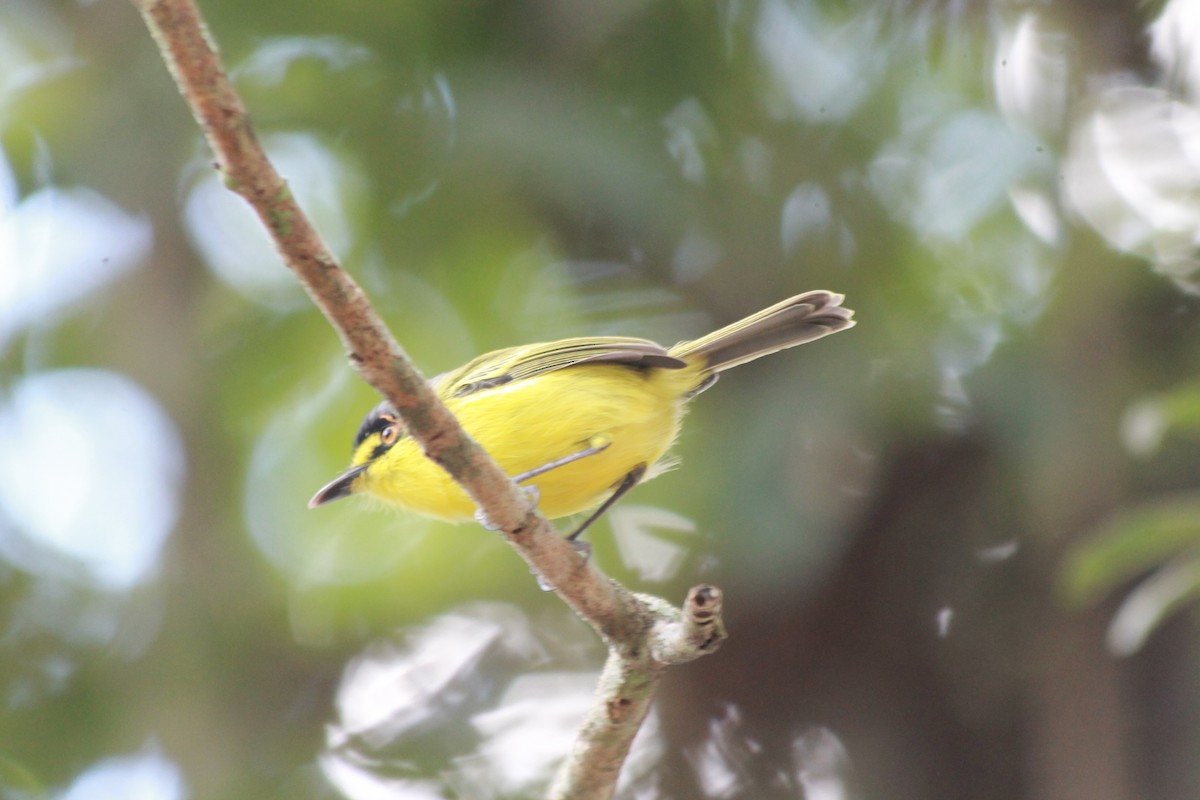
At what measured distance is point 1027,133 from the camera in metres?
4.37

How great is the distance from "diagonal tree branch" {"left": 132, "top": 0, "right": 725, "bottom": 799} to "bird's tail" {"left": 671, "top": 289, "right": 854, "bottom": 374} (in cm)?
100

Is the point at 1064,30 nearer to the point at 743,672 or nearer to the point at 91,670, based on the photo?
the point at 743,672

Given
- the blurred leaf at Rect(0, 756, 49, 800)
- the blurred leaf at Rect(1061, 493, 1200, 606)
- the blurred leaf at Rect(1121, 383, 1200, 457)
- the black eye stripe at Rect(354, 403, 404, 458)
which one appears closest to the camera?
the blurred leaf at Rect(1121, 383, 1200, 457)

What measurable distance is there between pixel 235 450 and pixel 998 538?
3.04 metres

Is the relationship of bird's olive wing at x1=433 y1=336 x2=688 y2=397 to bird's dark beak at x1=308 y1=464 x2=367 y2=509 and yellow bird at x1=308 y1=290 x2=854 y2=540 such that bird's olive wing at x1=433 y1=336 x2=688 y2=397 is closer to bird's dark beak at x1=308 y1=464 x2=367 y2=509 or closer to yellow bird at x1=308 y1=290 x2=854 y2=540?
yellow bird at x1=308 y1=290 x2=854 y2=540

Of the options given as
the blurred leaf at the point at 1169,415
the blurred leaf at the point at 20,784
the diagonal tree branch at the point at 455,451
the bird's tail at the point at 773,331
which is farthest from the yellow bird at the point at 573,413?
the blurred leaf at the point at 20,784

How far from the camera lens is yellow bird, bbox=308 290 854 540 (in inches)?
121

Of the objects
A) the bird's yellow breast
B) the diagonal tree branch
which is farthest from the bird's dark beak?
the diagonal tree branch

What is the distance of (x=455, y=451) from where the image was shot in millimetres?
2209

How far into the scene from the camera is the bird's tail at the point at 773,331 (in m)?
3.33

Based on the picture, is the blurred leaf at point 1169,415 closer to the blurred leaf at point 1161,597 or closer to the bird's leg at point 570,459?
the blurred leaf at point 1161,597

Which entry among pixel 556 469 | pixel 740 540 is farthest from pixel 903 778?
pixel 556 469

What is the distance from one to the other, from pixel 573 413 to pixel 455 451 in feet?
2.95

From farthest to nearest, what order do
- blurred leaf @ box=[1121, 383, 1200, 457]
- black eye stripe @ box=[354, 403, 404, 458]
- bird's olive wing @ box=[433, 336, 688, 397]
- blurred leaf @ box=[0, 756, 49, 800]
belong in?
blurred leaf @ box=[0, 756, 49, 800]
black eye stripe @ box=[354, 403, 404, 458]
bird's olive wing @ box=[433, 336, 688, 397]
blurred leaf @ box=[1121, 383, 1200, 457]
